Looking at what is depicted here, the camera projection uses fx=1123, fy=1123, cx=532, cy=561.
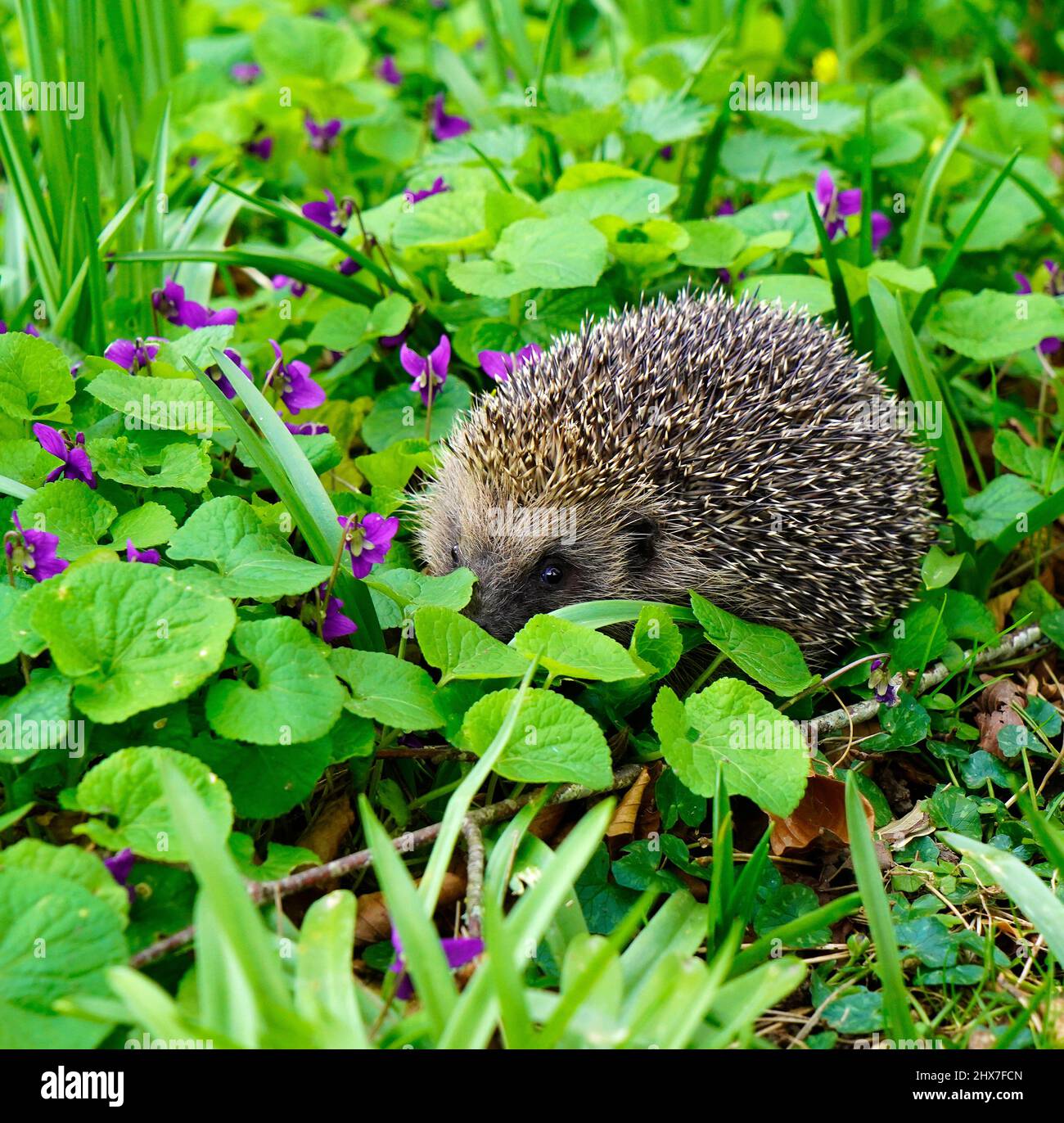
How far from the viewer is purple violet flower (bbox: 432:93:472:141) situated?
7340 mm

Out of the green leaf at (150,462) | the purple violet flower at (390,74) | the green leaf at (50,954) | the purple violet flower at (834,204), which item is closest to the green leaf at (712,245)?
the purple violet flower at (834,204)

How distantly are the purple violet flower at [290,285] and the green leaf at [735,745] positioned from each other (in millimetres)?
3288

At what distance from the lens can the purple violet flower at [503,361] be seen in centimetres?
507

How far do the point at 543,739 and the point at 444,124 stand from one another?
17.1ft

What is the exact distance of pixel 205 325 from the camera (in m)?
4.84

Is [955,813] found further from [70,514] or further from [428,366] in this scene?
[70,514]

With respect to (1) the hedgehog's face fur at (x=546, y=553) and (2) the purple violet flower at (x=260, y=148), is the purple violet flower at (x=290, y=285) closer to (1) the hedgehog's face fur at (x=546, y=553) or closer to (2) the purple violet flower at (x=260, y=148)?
(2) the purple violet flower at (x=260, y=148)

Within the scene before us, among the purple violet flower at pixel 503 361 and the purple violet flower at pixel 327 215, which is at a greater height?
the purple violet flower at pixel 327 215

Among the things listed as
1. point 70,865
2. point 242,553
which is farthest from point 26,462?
point 70,865

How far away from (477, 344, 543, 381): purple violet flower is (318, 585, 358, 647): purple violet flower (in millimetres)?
1614

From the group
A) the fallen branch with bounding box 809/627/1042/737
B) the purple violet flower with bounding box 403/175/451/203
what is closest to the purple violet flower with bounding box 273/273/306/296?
the purple violet flower with bounding box 403/175/451/203

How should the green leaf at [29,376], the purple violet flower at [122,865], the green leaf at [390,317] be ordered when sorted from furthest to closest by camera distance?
the green leaf at [390,317] → the green leaf at [29,376] → the purple violet flower at [122,865]

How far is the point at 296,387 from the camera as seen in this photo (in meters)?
4.67

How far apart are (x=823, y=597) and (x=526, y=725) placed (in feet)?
5.56
